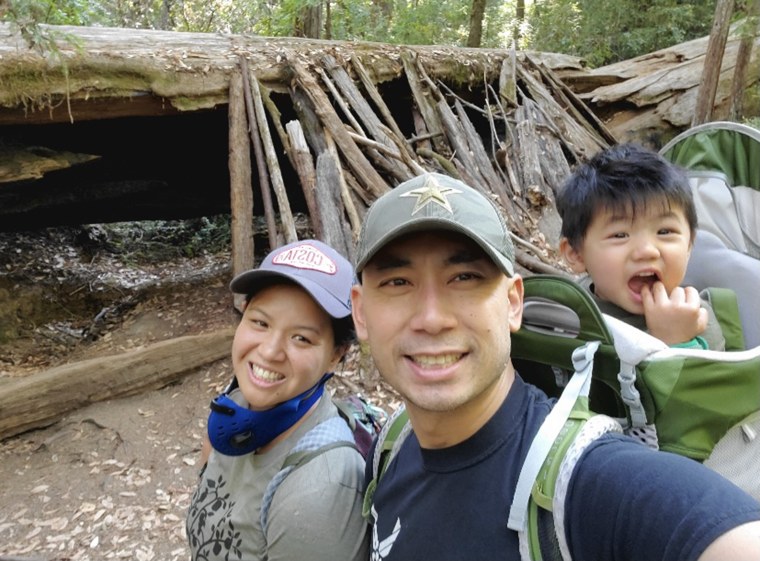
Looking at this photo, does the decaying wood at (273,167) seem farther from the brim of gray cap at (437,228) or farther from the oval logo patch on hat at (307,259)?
the brim of gray cap at (437,228)

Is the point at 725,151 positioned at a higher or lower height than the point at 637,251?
higher

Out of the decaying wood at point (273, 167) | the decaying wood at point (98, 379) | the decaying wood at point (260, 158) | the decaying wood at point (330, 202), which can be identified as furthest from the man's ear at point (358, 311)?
the decaying wood at point (98, 379)

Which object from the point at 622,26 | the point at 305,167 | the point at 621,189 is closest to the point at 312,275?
the point at 621,189

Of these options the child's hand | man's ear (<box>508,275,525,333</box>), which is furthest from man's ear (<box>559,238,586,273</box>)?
man's ear (<box>508,275,525,333</box>)

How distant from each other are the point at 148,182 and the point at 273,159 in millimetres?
3449

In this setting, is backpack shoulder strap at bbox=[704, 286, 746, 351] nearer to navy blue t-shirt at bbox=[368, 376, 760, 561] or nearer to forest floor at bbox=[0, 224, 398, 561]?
navy blue t-shirt at bbox=[368, 376, 760, 561]

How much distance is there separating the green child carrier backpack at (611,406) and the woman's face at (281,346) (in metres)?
0.39

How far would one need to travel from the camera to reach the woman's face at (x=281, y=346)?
179cm

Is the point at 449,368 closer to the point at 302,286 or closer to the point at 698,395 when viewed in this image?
the point at 698,395

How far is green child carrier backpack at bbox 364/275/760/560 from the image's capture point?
3.42 feet

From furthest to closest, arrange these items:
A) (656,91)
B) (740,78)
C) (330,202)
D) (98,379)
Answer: (656,91) < (740,78) < (330,202) < (98,379)

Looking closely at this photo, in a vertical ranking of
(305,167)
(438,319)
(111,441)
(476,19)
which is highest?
(476,19)

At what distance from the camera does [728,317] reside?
1.74 meters

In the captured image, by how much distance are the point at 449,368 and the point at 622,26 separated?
16.1 m
